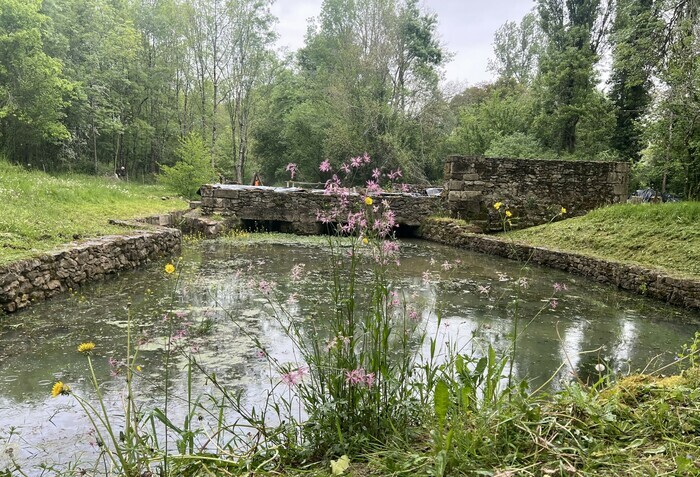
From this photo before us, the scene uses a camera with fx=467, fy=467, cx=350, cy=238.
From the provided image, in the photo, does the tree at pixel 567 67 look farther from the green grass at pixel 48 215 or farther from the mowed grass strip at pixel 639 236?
the green grass at pixel 48 215

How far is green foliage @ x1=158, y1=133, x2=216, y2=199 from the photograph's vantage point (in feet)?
58.4

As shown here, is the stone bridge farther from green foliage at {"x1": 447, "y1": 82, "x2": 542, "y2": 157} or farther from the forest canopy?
green foliage at {"x1": 447, "y1": 82, "x2": 542, "y2": 157}

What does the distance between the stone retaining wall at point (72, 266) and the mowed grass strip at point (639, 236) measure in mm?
6815

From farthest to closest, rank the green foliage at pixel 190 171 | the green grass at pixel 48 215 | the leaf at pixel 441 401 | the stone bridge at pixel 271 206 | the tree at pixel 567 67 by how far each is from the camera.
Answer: the tree at pixel 567 67 < the green foliage at pixel 190 171 < the stone bridge at pixel 271 206 < the green grass at pixel 48 215 < the leaf at pixel 441 401

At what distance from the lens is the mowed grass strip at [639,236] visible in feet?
25.0

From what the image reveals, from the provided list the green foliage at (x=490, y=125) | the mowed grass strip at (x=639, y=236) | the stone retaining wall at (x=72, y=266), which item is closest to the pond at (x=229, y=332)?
→ the stone retaining wall at (x=72, y=266)

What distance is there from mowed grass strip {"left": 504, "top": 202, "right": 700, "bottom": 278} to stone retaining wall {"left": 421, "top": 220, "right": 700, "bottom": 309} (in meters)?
0.28

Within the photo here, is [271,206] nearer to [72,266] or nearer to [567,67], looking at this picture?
[72,266]

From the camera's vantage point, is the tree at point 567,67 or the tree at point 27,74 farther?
the tree at point 567,67

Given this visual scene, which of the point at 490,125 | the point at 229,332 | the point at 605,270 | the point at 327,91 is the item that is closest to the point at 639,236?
the point at 605,270

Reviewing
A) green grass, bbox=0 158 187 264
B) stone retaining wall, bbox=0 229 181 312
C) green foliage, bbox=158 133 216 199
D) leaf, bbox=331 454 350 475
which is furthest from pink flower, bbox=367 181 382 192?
green foliage, bbox=158 133 216 199

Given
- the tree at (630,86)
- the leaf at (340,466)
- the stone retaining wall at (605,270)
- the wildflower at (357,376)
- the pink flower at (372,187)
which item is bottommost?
the stone retaining wall at (605,270)

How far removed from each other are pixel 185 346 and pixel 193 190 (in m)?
15.5

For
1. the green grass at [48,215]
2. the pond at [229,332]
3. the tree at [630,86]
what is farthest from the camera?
the tree at [630,86]
